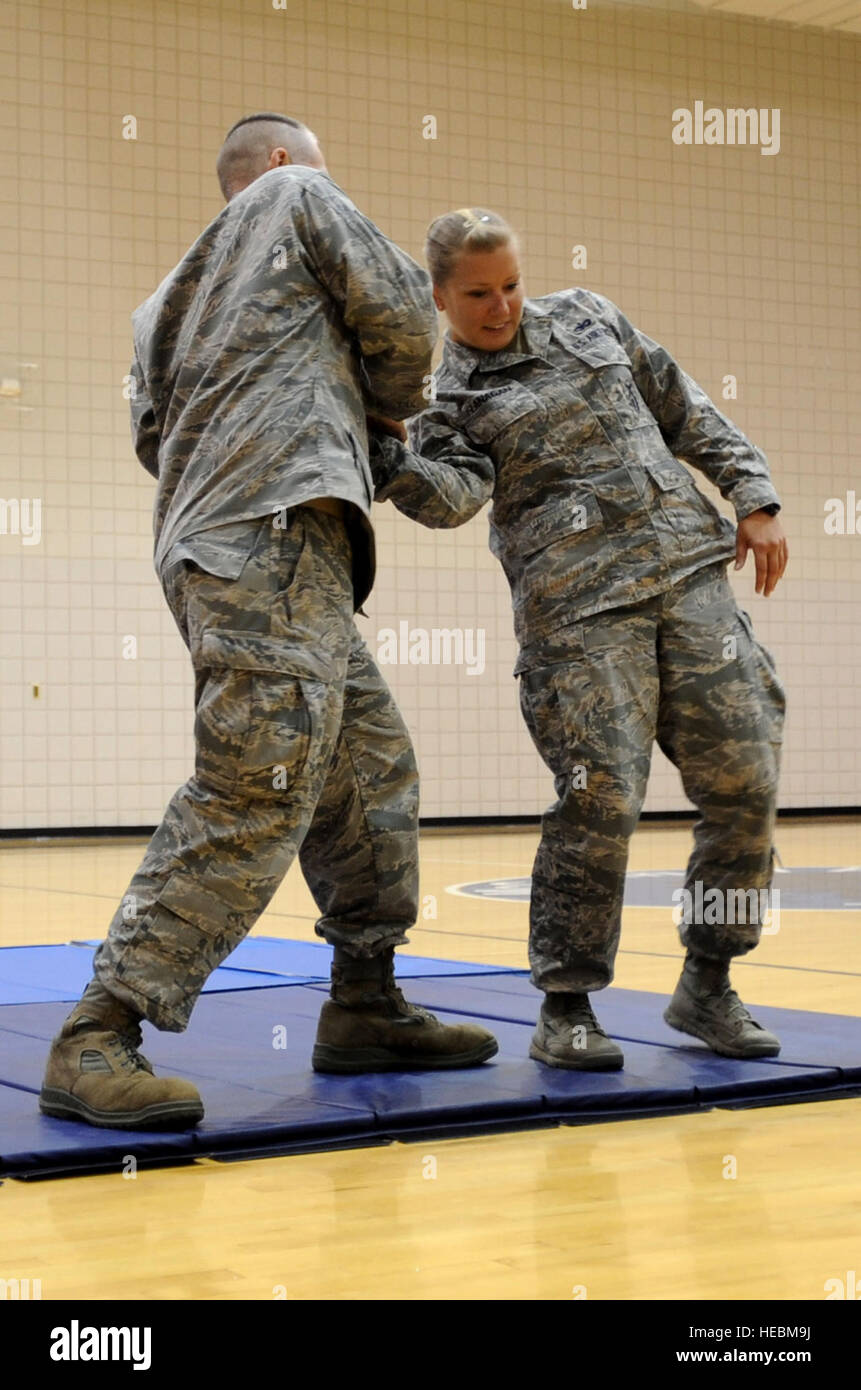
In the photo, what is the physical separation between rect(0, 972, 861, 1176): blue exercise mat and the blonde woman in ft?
0.40

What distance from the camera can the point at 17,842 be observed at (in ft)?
32.7

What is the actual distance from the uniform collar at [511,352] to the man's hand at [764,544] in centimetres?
49

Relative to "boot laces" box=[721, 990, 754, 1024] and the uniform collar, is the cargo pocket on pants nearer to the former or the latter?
the uniform collar

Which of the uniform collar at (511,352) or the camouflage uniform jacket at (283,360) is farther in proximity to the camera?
the uniform collar at (511,352)

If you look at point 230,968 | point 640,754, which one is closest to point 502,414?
point 640,754

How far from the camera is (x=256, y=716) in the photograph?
252cm

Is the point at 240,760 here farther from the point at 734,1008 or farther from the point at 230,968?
the point at 230,968

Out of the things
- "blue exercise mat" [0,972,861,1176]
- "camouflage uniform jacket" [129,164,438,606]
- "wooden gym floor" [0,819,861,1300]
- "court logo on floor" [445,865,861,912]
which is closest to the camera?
"wooden gym floor" [0,819,861,1300]

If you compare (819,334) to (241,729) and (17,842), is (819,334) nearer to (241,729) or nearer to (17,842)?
(17,842)

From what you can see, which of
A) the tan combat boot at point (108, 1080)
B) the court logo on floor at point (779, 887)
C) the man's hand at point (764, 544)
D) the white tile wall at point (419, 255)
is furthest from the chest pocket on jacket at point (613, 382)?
the white tile wall at point (419, 255)

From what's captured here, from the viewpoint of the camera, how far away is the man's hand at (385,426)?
2.90 meters

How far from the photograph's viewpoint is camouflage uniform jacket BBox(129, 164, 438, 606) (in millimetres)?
2607

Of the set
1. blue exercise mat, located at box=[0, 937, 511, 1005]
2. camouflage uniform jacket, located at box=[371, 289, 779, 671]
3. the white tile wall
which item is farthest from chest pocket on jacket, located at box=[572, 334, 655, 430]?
the white tile wall

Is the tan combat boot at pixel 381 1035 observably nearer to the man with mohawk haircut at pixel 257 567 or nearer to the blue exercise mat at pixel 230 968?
the man with mohawk haircut at pixel 257 567
